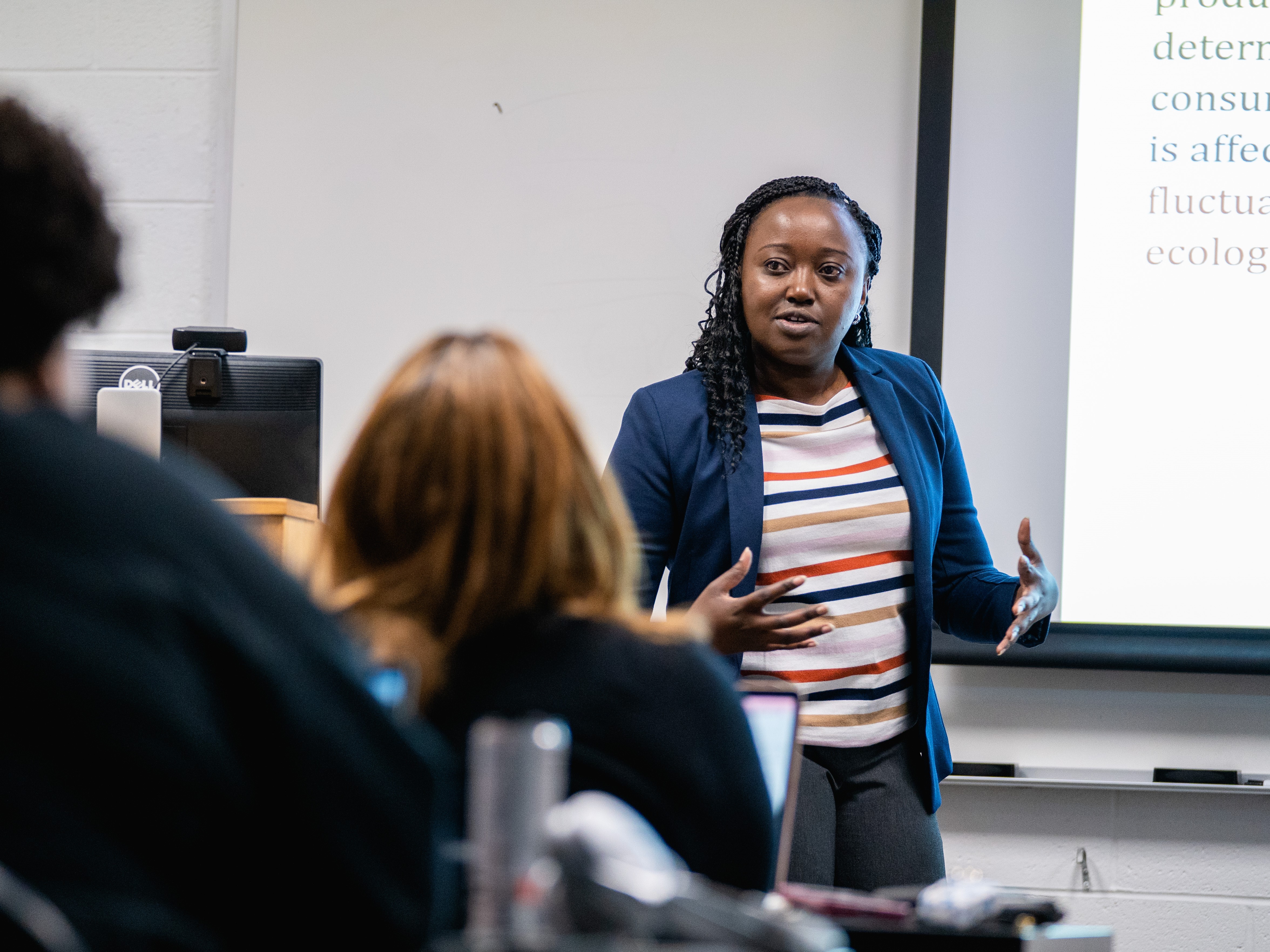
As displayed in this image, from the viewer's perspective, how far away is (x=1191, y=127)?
8.06 feet

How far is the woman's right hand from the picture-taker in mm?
1434

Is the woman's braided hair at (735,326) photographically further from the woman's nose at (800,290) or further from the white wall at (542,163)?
the white wall at (542,163)

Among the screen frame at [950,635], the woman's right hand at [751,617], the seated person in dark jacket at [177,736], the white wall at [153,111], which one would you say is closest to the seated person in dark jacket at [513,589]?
the seated person in dark jacket at [177,736]

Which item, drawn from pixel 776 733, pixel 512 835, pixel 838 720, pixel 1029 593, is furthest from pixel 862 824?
pixel 512 835

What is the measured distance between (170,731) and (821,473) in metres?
1.29

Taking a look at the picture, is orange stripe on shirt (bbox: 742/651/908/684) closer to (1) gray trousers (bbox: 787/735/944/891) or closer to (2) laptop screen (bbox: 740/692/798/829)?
(1) gray trousers (bbox: 787/735/944/891)

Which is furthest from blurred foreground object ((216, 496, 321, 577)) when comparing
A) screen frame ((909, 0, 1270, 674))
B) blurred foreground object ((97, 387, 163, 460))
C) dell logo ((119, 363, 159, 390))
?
screen frame ((909, 0, 1270, 674))

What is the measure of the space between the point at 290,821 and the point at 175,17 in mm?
2674

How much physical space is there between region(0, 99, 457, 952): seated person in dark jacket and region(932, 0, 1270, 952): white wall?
6.71 feet

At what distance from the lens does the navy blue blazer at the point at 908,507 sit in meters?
1.71

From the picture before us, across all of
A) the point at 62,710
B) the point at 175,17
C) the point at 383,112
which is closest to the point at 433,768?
the point at 62,710

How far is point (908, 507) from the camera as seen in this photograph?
1.74 metres

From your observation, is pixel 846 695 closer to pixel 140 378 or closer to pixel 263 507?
pixel 263 507

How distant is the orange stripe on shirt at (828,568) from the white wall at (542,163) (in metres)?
0.96
